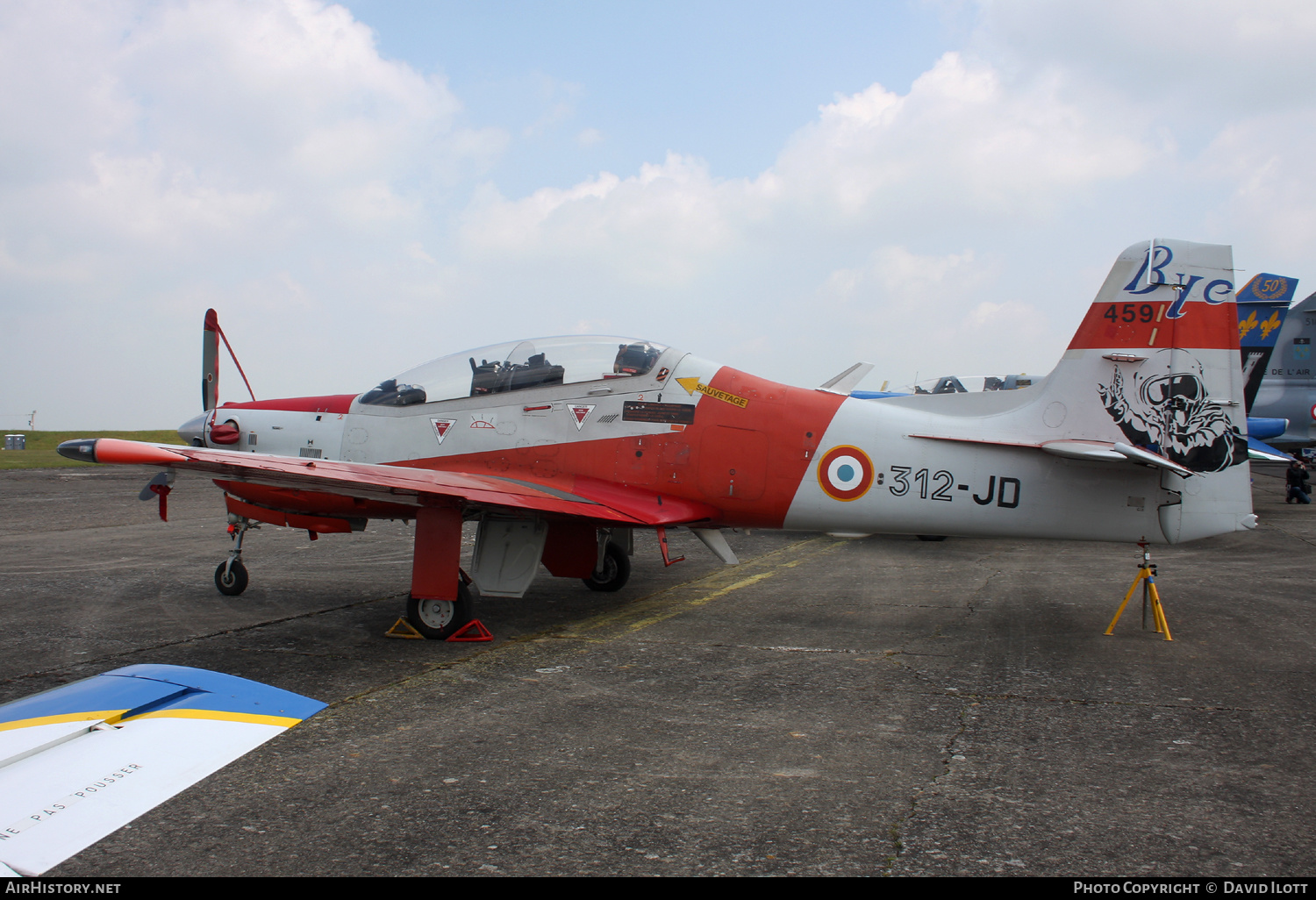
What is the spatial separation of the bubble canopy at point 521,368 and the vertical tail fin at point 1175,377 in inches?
158

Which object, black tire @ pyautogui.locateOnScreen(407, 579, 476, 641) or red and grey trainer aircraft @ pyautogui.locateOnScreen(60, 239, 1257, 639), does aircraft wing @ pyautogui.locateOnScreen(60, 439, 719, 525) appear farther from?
black tire @ pyautogui.locateOnScreen(407, 579, 476, 641)

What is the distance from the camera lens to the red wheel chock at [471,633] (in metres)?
6.78

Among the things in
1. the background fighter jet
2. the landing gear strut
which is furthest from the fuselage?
the background fighter jet

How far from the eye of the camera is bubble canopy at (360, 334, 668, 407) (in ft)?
25.6

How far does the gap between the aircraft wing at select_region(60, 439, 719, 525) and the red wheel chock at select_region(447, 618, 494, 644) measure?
1103 millimetres

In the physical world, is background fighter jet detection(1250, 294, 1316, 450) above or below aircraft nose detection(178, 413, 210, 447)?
above

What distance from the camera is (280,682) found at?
5.45m

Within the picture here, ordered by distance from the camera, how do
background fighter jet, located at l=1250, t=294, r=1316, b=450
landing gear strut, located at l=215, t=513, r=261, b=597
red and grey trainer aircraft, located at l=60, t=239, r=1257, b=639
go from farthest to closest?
background fighter jet, located at l=1250, t=294, r=1316, b=450
landing gear strut, located at l=215, t=513, r=261, b=597
red and grey trainer aircraft, located at l=60, t=239, r=1257, b=639

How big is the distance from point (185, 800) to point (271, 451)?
532 cm

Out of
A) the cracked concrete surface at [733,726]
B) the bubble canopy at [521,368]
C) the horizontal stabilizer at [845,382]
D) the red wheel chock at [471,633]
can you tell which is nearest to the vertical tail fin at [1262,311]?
the cracked concrete surface at [733,726]

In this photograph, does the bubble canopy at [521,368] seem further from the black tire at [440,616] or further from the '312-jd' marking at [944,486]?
the '312-jd' marking at [944,486]

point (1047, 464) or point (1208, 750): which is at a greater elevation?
point (1047, 464)

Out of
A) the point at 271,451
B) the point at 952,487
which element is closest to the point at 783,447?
the point at 952,487

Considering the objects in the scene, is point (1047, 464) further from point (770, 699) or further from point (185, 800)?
point (185, 800)
